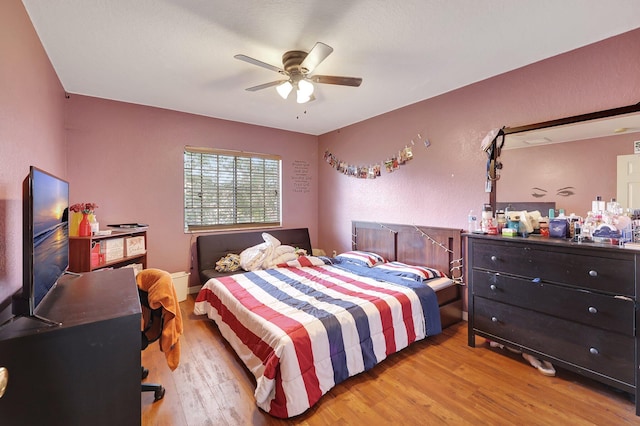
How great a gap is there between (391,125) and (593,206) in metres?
2.24

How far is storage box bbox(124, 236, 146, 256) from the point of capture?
2.93 m

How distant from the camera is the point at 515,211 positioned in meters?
2.46

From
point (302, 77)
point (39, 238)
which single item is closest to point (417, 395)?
point (39, 238)

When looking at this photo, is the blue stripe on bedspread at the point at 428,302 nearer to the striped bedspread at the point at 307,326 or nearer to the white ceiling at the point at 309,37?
the striped bedspread at the point at 307,326

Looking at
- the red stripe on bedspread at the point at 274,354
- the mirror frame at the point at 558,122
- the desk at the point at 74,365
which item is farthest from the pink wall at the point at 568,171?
the desk at the point at 74,365

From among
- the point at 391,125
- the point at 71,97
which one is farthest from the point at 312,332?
the point at 71,97

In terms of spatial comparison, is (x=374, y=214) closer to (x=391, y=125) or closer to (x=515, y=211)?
(x=391, y=125)

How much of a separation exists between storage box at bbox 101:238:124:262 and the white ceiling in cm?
155

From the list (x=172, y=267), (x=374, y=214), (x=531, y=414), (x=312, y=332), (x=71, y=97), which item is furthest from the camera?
(x=374, y=214)

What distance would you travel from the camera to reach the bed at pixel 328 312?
1698mm

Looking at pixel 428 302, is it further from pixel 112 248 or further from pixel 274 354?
pixel 112 248

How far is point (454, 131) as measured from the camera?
303 cm

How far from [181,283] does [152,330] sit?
1900mm

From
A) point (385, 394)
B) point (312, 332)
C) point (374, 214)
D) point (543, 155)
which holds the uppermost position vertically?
point (543, 155)
